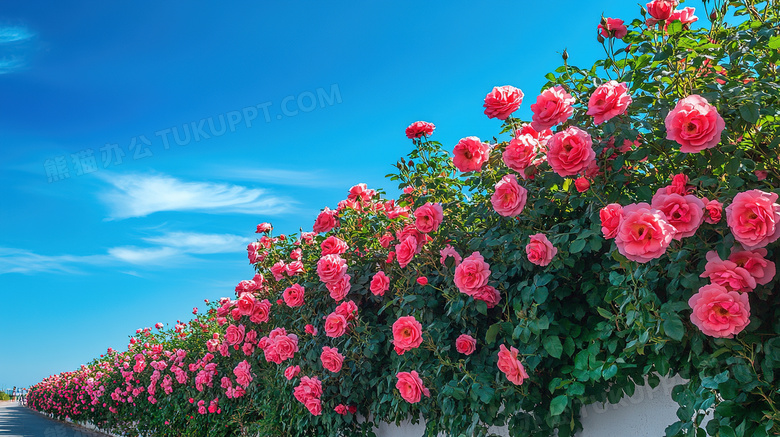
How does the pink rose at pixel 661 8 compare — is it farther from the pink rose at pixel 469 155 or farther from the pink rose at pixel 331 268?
the pink rose at pixel 331 268

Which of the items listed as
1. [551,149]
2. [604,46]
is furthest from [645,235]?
[604,46]

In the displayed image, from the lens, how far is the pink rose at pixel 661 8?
6.76 feet

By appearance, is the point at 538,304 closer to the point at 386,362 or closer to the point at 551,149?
the point at 551,149

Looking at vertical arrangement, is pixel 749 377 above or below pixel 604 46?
below

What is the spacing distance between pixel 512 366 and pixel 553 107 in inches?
45.0

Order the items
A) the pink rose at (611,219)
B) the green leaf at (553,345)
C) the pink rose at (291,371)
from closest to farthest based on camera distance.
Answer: the pink rose at (611,219)
the green leaf at (553,345)
the pink rose at (291,371)

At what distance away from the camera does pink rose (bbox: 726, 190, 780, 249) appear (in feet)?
5.12

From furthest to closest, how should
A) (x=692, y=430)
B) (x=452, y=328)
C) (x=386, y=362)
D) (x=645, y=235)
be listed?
(x=386, y=362), (x=452, y=328), (x=692, y=430), (x=645, y=235)

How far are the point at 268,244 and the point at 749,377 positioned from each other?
148 inches

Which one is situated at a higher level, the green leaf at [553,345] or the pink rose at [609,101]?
the pink rose at [609,101]

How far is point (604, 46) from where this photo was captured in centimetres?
229

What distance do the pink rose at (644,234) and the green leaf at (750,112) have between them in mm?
445

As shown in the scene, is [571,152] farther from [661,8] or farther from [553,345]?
[553,345]

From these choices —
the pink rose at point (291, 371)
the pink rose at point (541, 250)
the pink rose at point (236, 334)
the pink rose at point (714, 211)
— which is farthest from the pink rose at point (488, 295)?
the pink rose at point (236, 334)
